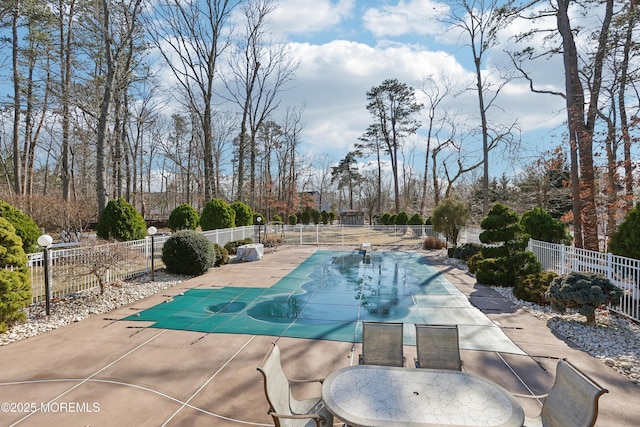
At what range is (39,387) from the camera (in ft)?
11.6

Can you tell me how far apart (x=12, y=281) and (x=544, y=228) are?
1225 centimetres

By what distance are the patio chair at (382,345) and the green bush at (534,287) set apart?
5010 mm

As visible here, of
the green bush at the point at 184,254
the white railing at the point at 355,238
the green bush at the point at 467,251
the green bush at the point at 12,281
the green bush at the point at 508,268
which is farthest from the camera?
the white railing at the point at 355,238

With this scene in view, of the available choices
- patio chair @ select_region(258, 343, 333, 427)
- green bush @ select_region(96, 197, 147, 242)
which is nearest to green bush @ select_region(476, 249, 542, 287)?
patio chair @ select_region(258, 343, 333, 427)

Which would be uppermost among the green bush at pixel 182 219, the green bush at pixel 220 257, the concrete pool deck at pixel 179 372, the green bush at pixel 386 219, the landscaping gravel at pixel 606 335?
the green bush at pixel 182 219

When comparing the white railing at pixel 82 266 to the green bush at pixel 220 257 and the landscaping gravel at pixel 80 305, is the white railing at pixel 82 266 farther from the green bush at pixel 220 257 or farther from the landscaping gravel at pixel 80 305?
the green bush at pixel 220 257

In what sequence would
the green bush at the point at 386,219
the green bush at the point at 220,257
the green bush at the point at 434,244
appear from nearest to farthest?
the green bush at the point at 220,257
the green bush at the point at 434,244
the green bush at the point at 386,219

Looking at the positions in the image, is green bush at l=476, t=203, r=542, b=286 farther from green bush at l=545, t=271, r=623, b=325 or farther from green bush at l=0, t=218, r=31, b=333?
green bush at l=0, t=218, r=31, b=333

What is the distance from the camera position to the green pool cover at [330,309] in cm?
525

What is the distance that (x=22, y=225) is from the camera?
29.1ft

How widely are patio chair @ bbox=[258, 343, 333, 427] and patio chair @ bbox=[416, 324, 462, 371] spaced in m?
1.15

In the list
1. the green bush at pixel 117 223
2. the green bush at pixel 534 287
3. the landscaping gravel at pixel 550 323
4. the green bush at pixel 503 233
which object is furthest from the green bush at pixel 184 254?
the green bush at pixel 534 287

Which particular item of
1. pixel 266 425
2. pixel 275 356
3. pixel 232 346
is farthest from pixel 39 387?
pixel 275 356

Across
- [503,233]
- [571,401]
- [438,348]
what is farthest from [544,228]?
[571,401]
